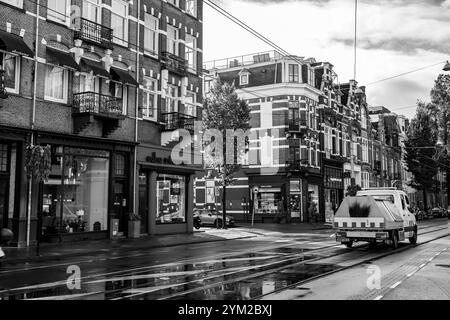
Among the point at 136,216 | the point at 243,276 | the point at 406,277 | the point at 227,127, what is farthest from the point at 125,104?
the point at 406,277

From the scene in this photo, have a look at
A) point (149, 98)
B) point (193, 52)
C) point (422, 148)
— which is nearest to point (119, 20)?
point (149, 98)

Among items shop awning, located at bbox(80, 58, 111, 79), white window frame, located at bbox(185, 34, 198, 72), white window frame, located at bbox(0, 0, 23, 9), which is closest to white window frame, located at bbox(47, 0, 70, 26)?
white window frame, located at bbox(0, 0, 23, 9)

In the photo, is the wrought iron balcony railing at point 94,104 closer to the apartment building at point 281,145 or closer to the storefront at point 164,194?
the storefront at point 164,194

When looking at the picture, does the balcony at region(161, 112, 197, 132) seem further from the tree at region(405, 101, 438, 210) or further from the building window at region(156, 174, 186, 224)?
the tree at region(405, 101, 438, 210)

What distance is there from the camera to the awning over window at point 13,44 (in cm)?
1789

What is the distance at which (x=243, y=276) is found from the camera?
1108 cm

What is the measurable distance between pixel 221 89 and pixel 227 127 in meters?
3.01

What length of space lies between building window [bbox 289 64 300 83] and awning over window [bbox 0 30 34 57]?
30197mm

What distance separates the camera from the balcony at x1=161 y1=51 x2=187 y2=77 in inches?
1085

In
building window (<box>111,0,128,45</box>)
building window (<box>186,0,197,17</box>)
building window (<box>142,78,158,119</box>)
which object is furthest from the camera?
building window (<box>186,0,197,17</box>)

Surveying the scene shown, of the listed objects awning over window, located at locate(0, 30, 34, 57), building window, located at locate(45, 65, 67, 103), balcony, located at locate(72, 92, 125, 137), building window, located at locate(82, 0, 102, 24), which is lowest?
balcony, located at locate(72, 92, 125, 137)

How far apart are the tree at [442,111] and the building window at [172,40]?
41650 millimetres

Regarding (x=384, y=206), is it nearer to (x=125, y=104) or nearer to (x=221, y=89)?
(x=125, y=104)

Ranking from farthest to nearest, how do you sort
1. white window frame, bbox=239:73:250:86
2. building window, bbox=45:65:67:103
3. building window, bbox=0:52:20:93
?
white window frame, bbox=239:73:250:86
building window, bbox=45:65:67:103
building window, bbox=0:52:20:93
